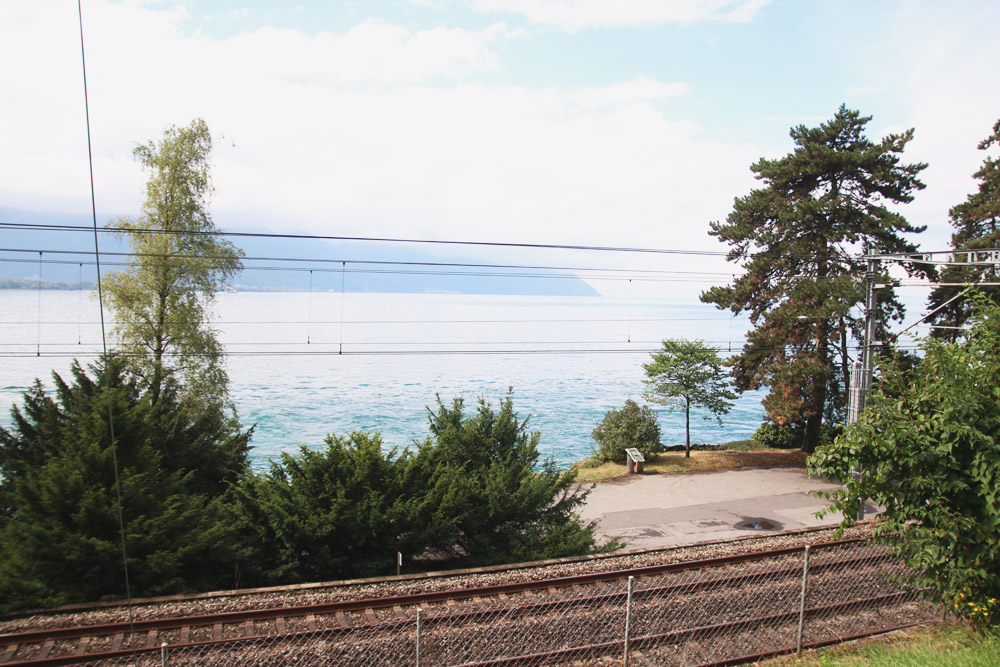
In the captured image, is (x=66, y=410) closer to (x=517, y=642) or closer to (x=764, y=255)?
(x=517, y=642)

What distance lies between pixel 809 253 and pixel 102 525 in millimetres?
23809

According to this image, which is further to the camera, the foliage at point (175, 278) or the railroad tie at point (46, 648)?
the foliage at point (175, 278)

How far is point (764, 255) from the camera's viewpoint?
23859mm

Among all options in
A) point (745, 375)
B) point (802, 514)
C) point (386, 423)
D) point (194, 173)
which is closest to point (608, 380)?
point (386, 423)

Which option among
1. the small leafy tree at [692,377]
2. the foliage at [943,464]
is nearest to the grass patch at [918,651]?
the foliage at [943,464]

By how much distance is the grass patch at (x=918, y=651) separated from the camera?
499 cm

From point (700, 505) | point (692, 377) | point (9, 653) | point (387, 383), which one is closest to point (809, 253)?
point (692, 377)

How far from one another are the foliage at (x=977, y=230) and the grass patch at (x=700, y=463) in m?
8.13

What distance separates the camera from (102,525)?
9.40 meters

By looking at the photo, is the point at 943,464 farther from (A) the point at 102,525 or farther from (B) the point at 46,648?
(A) the point at 102,525

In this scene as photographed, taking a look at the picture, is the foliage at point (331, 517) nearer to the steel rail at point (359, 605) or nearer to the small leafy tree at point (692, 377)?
the steel rail at point (359, 605)

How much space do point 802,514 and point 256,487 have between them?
15844mm

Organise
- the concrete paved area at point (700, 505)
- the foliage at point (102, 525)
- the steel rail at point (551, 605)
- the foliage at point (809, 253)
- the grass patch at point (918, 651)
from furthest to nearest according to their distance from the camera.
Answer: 1. the foliage at point (809, 253)
2. the concrete paved area at point (700, 505)
3. the foliage at point (102, 525)
4. the steel rail at point (551, 605)
5. the grass patch at point (918, 651)

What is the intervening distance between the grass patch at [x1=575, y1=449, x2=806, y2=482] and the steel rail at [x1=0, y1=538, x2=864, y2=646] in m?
13.3
